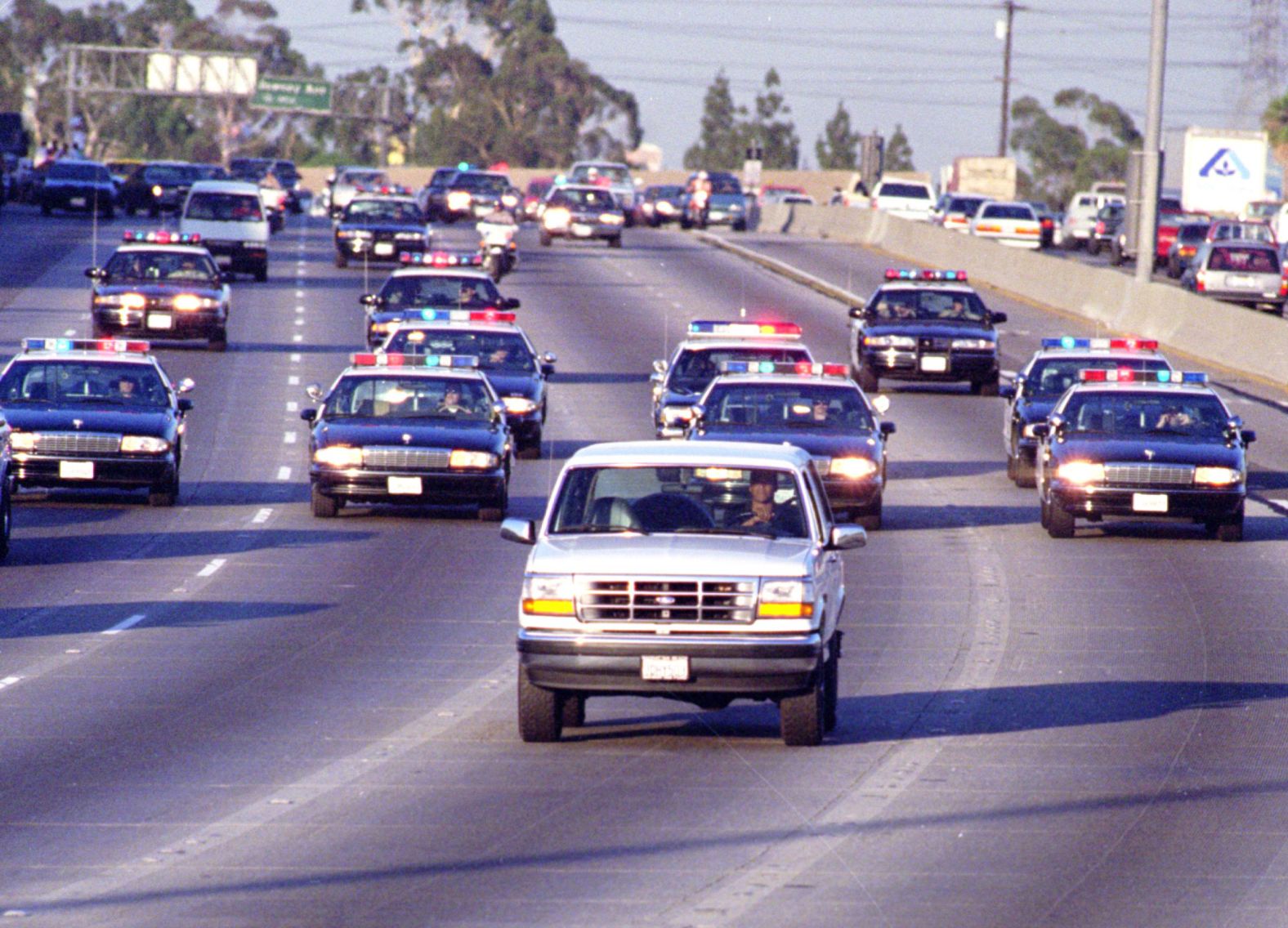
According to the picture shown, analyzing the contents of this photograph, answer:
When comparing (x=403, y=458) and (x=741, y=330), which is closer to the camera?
(x=403, y=458)

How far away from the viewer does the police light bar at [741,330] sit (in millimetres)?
31891

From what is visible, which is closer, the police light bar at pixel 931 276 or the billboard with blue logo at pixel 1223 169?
the police light bar at pixel 931 276

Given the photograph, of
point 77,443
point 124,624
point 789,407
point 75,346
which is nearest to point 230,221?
point 75,346

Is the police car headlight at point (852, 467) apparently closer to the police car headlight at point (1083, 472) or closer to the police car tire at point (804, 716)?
the police car headlight at point (1083, 472)

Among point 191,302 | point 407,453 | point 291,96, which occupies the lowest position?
point 191,302

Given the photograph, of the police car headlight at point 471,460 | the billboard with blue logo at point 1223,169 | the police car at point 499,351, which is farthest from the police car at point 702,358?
the billboard with blue logo at point 1223,169

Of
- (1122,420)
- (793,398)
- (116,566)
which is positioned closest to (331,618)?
(116,566)

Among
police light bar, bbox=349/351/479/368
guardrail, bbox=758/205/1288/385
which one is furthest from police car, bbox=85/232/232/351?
guardrail, bbox=758/205/1288/385

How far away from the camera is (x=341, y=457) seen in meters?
24.5

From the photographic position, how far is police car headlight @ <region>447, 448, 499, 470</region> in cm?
2448

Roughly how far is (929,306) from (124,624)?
22.4 meters

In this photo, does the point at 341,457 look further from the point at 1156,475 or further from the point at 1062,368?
the point at 1062,368

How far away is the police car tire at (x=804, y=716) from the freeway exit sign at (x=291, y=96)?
11950 centimetres

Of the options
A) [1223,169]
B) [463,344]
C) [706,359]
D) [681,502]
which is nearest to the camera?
[681,502]
